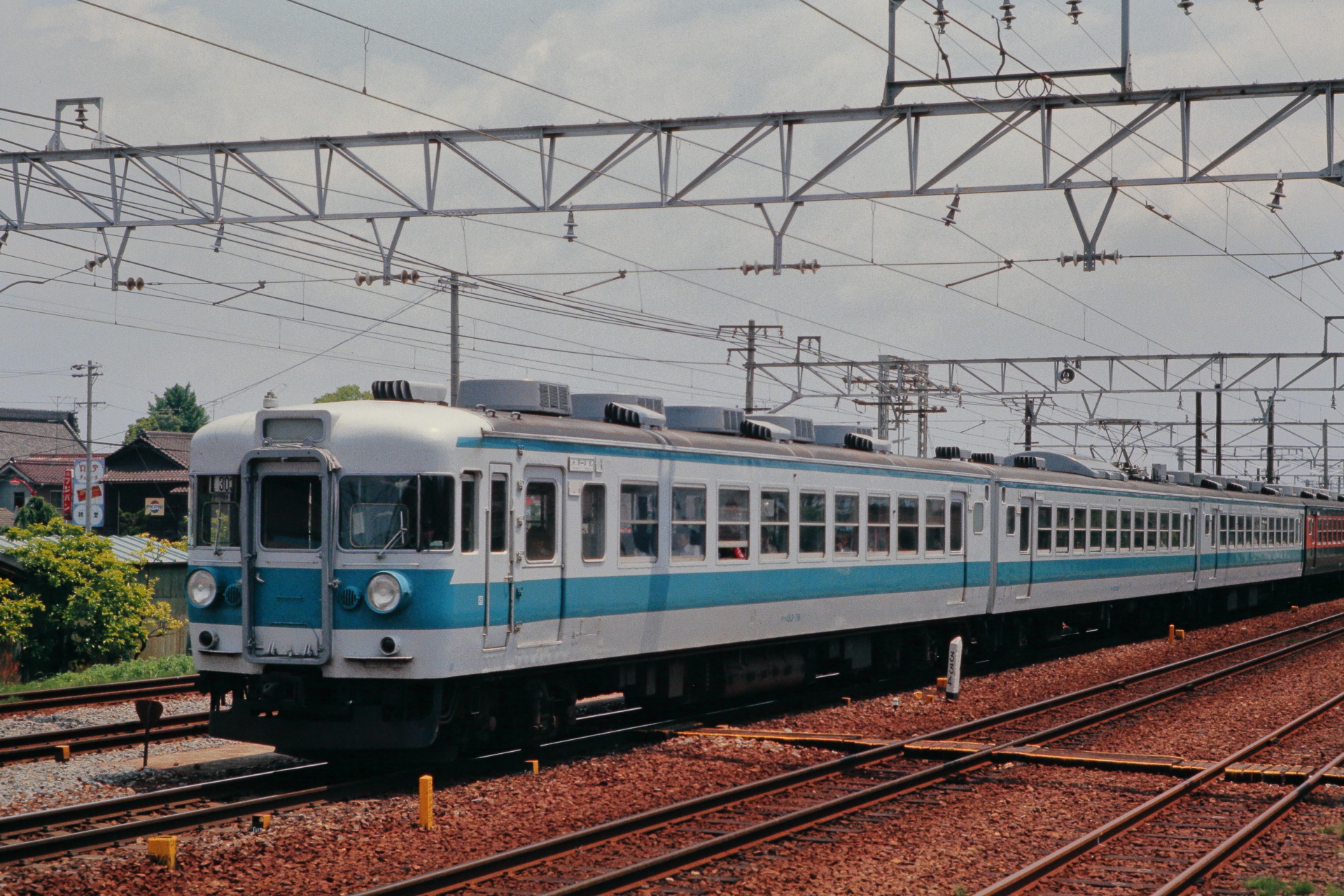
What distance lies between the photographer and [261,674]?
464 inches

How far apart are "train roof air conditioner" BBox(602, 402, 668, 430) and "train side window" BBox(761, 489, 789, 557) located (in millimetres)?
1795

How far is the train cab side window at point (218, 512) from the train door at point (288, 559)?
250 millimetres

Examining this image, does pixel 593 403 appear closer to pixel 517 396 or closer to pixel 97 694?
pixel 517 396

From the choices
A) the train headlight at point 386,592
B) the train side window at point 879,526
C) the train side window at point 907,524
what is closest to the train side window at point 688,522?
the train headlight at point 386,592

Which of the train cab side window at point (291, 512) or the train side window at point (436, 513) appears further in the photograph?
the train cab side window at point (291, 512)

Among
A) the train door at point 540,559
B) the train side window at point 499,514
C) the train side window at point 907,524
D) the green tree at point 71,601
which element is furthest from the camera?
the green tree at point 71,601

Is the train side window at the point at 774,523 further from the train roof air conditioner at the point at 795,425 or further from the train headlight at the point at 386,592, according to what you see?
the train headlight at the point at 386,592

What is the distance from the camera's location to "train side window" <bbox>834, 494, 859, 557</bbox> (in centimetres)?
1745

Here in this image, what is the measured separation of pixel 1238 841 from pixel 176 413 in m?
101

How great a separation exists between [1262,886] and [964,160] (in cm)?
845

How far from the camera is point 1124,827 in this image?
35.0 ft

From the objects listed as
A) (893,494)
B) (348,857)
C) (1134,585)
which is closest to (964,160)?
(893,494)

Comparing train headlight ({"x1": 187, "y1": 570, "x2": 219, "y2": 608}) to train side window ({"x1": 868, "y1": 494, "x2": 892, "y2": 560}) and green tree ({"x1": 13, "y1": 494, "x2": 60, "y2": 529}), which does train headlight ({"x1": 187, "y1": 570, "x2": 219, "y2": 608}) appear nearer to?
train side window ({"x1": 868, "y1": 494, "x2": 892, "y2": 560})

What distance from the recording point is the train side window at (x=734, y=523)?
1527 cm
